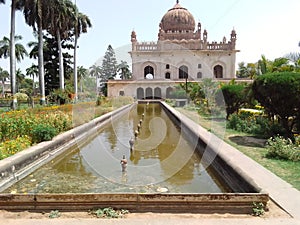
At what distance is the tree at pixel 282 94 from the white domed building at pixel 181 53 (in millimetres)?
35425

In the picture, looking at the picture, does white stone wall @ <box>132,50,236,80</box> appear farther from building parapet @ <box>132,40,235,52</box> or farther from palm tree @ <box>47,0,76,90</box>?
palm tree @ <box>47,0,76,90</box>

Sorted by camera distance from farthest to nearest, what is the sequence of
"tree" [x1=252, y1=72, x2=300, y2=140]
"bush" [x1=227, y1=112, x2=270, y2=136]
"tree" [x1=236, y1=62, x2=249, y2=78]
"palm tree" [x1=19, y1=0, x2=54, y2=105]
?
"tree" [x1=236, y1=62, x2=249, y2=78], "palm tree" [x1=19, y1=0, x2=54, y2=105], "bush" [x1=227, y1=112, x2=270, y2=136], "tree" [x1=252, y1=72, x2=300, y2=140]

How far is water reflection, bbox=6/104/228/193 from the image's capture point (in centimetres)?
466

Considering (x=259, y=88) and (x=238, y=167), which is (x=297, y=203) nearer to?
(x=238, y=167)

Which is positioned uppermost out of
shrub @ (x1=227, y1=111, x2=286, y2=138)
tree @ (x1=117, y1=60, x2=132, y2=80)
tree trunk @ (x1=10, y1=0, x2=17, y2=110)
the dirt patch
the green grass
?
tree @ (x1=117, y1=60, x2=132, y2=80)

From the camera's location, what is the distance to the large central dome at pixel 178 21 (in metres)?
46.0

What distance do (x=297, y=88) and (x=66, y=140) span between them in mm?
6320

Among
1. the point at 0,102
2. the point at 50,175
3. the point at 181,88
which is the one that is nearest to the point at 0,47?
the point at 0,102

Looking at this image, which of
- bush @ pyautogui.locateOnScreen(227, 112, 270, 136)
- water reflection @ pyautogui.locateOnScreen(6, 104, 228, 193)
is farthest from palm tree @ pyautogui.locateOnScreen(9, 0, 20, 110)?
bush @ pyautogui.locateOnScreen(227, 112, 270, 136)

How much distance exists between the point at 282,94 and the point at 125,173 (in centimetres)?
453

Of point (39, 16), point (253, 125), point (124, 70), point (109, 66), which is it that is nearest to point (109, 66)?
point (109, 66)

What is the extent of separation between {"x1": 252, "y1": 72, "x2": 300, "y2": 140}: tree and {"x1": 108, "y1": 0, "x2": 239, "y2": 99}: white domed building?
116 feet

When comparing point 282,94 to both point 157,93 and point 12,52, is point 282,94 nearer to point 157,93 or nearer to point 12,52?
point 12,52

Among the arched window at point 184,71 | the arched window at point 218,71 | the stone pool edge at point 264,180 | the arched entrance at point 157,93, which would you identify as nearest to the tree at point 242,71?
the arched window at point 218,71
